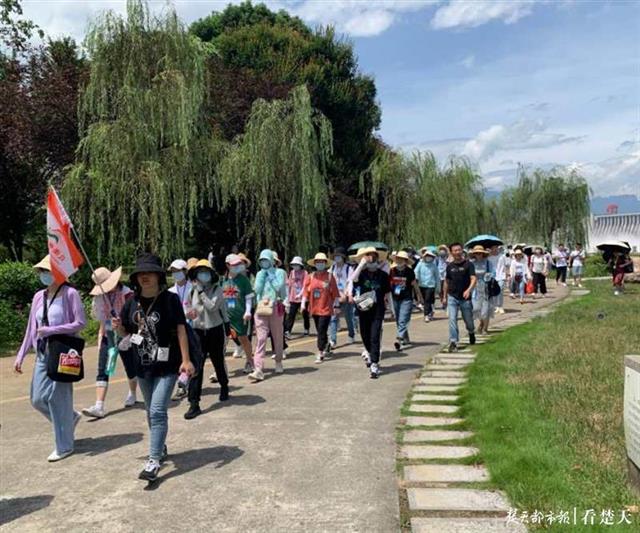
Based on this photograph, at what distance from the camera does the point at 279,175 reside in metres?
15.9

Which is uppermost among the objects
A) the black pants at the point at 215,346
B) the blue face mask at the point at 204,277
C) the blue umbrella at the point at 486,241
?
the blue umbrella at the point at 486,241

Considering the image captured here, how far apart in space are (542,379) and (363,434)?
268 centimetres

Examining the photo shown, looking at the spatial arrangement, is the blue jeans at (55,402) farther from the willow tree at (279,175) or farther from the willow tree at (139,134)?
the willow tree at (279,175)

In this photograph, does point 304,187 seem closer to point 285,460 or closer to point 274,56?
point 285,460

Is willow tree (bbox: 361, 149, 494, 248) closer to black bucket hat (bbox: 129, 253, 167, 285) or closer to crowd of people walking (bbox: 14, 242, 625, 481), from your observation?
crowd of people walking (bbox: 14, 242, 625, 481)

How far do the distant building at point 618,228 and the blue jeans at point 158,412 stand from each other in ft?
229

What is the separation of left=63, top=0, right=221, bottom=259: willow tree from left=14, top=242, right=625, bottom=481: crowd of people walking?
4.15 meters

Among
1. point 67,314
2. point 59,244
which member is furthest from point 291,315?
point 59,244

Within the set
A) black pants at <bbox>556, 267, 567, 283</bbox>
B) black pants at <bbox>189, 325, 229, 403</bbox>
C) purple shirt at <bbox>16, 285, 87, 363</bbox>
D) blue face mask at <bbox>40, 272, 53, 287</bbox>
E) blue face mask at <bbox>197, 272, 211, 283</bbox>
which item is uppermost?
blue face mask at <bbox>40, 272, 53, 287</bbox>

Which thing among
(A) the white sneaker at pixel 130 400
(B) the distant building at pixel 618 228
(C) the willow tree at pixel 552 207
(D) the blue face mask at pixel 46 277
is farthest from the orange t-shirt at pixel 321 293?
(B) the distant building at pixel 618 228

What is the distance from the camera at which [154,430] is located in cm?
488

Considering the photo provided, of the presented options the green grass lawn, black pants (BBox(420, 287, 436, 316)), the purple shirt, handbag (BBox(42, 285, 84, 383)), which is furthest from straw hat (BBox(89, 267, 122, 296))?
black pants (BBox(420, 287, 436, 316))

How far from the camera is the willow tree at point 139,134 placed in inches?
552

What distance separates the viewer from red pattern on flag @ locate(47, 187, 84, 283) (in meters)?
5.28
